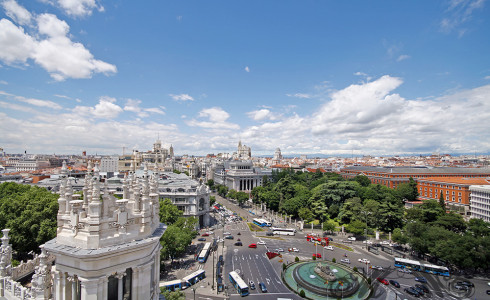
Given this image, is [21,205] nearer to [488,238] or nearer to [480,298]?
Answer: [480,298]

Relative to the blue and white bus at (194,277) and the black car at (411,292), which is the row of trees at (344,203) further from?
the blue and white bus at (194,277)

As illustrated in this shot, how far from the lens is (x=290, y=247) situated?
50094 mm

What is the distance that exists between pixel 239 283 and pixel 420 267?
30.0 m

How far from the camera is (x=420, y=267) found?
132 ft

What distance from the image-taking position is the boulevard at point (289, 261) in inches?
1303

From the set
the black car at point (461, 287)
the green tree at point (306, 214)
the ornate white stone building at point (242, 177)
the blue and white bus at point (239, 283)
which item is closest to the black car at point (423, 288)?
the black car at point (461, 287)

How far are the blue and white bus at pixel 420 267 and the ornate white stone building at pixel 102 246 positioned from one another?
45548mm

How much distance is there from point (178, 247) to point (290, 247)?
22.8 m

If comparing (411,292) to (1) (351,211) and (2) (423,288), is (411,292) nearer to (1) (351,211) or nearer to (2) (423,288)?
(2) (423,288)

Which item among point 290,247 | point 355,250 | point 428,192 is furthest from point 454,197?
point 290,247

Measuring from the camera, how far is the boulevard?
33094mm

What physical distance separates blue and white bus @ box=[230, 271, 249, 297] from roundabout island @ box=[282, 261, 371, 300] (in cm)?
659

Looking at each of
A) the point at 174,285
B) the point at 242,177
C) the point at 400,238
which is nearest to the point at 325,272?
the point at 400,238

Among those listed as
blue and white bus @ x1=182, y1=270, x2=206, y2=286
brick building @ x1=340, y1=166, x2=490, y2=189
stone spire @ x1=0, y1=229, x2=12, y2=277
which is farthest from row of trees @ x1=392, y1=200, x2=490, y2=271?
stone spire @ x1=0, y1=229, x2=12, y2=277
